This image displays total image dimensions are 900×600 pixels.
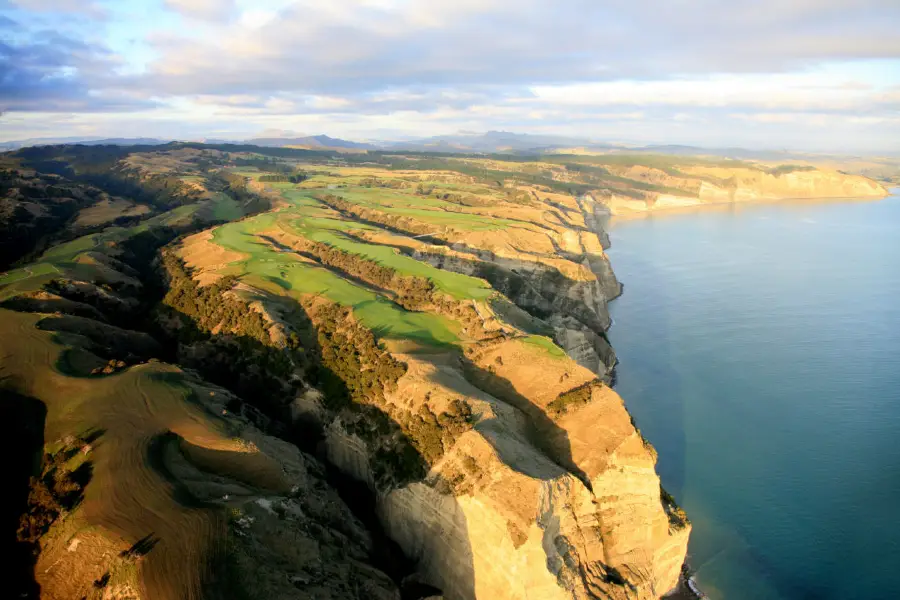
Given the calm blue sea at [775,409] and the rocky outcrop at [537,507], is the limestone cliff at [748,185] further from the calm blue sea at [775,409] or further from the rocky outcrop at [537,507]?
the rocky outcrop at [537,507]

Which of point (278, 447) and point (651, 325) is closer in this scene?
point (278, 447)

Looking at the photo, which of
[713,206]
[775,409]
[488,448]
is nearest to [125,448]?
[488,448]

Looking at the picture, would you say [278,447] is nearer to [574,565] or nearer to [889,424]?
[574,565]

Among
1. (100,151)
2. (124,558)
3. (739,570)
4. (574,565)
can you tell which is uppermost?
(100,151)

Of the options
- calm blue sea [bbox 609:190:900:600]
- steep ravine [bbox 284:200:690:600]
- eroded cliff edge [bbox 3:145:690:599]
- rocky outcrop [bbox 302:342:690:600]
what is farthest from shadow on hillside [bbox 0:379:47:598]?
calm blue sea [bbox 609:190:900:600]

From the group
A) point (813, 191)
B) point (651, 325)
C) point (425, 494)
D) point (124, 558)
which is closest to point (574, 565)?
point (425, 494)

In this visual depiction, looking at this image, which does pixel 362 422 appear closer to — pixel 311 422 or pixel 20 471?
pixel 311 422
